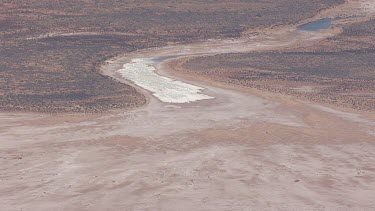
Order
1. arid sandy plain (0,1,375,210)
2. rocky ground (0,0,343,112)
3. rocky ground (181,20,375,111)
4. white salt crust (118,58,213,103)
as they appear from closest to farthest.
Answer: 1. arid sandy plain (0,1,375,210)
2. rocky ground (0,0,343,112)
3. white salt crust (118,58,213,103)
4. rocky ground (181,20,375,111)

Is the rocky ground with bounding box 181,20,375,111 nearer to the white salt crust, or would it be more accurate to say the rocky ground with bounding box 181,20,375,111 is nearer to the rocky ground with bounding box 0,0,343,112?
the white salt crust

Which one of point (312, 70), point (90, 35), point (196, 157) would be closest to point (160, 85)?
point (312, 70)

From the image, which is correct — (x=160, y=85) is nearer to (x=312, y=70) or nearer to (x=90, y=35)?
(x=312, y=70)

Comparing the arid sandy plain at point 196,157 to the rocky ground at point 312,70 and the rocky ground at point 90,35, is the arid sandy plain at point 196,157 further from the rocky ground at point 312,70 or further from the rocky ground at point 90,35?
the rocky ground at point 90,35

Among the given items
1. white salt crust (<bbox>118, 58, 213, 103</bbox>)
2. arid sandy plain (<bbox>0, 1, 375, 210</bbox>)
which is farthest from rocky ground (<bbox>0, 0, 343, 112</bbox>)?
arid sandy plain (<bbox>0, 1, 375, 210</bbox>)

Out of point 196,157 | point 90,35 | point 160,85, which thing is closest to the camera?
point 196,157

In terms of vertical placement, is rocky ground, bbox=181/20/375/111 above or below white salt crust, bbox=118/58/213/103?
above

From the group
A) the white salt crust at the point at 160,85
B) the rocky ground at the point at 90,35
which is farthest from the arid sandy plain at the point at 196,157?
the rocky ground at the point at 90,35

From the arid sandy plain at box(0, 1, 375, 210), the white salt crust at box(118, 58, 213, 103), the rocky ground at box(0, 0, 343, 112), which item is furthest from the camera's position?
the white salt crust at box(118, 58, 213, 103)

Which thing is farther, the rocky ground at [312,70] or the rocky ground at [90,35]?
the rocky ground at [312,70]
